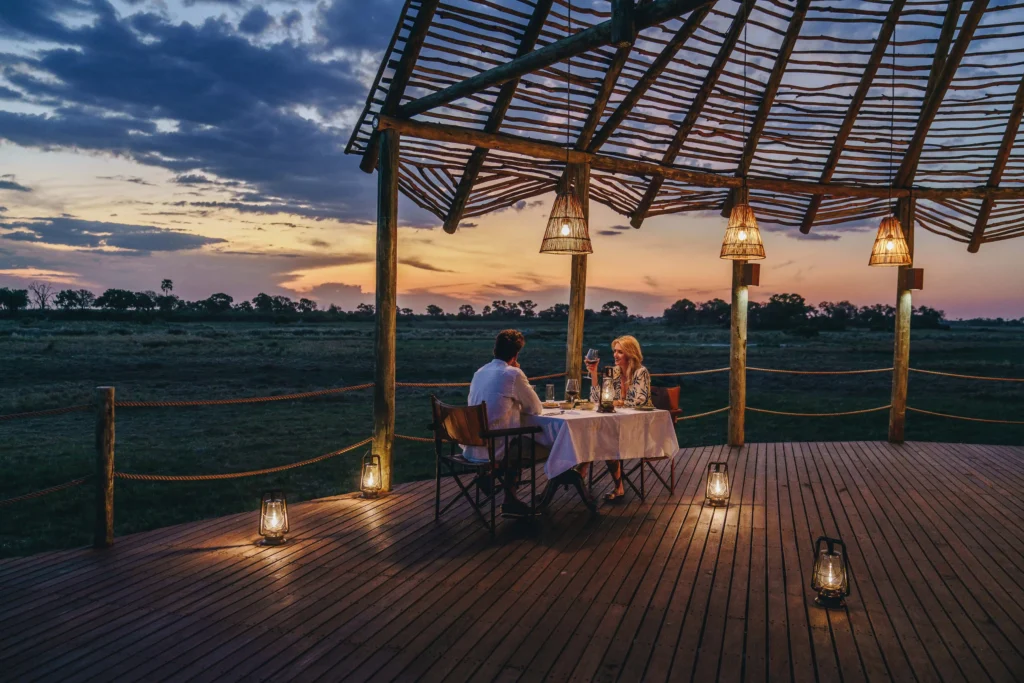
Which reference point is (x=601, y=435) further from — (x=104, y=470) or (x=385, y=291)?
(x=104, y=470)

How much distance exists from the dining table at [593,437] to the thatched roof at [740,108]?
275 centimetres

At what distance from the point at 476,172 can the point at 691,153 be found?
2.64 m

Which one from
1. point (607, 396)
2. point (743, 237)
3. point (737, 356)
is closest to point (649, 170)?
point (743, 237)

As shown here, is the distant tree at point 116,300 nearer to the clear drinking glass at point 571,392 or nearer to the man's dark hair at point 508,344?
the clear drinking glass at point 571,392

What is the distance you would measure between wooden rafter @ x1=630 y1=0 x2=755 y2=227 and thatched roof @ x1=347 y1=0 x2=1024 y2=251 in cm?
1

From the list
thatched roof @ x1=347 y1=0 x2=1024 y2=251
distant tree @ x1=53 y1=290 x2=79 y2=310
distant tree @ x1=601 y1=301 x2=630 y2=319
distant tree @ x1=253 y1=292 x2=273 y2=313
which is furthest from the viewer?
distant tree @ x1=253 y1=292 x2=273 y2=313

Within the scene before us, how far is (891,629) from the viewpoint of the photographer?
3.21 meters

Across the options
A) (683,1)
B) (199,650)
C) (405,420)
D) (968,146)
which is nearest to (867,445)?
(968,146)

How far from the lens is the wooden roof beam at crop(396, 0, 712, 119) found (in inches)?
163

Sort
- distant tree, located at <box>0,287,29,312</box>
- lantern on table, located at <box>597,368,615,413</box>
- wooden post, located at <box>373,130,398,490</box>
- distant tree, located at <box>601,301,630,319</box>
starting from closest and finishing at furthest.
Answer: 1. lantern on table, located at <box>597,368,615,413</box>
2. wooden post, located at <box>373,130,398,490</box>
3. distant tree, located at <box>0,287,29,312</box>
4. distant tree, located at <box>601,301,630,319</box>

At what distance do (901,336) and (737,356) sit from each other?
2.13 meters

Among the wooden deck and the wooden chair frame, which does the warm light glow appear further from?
the wooden chair frame

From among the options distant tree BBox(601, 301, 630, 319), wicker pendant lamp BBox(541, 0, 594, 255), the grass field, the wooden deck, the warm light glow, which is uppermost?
distant tree BBox(601, 301, 630, 319)

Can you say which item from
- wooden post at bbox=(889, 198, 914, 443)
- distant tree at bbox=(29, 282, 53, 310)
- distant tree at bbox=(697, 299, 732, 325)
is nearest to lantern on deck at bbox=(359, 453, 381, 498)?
wooden post at bbox=(889, 198, 914, 443)
